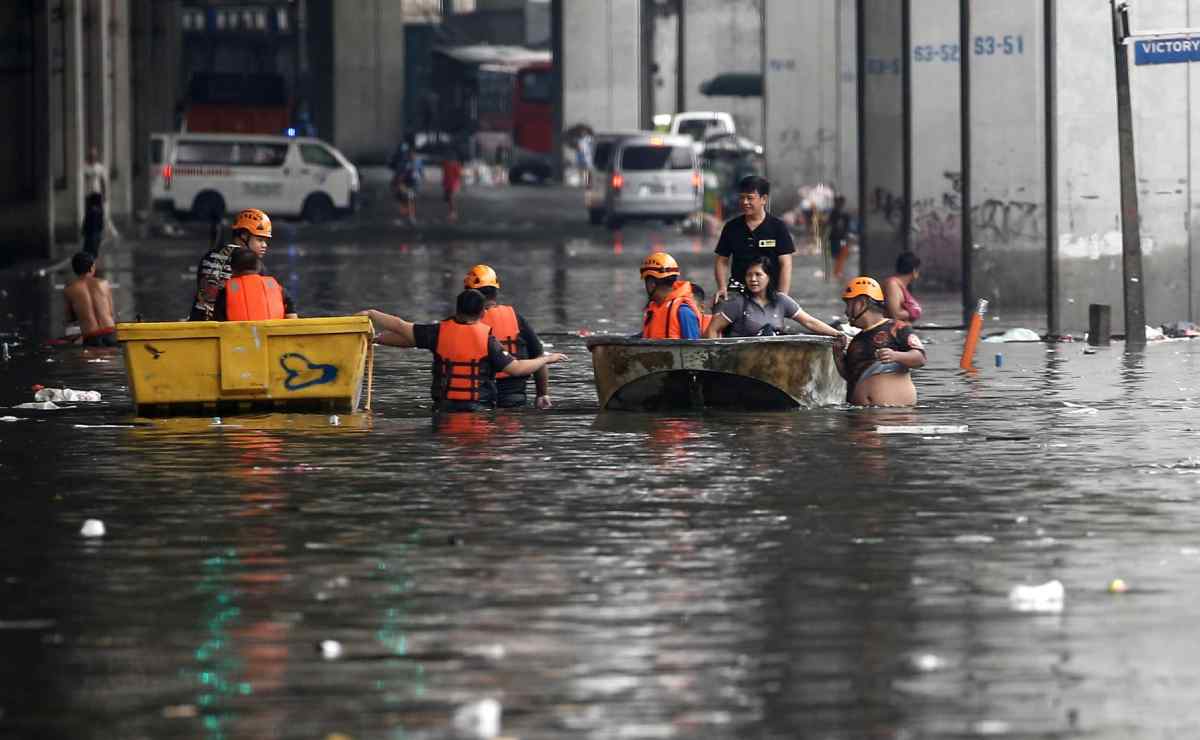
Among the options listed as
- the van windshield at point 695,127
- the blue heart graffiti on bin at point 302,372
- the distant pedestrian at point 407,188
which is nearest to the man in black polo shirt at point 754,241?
the blue heart graffiti on bin at point 302,372

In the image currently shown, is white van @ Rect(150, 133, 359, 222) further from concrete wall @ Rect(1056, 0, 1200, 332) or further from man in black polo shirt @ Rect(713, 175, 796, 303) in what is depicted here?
man in black polo shirt @ Rect(713, 175, 796, 303)

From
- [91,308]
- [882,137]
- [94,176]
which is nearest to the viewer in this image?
[91,308]

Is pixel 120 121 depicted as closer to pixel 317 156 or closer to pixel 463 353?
pixel 317 156

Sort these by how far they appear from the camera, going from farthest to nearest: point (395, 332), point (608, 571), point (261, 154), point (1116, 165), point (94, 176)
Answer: point (261, 154) → point (94, 176) → point (1116, 165) → point (395, 332) → point (608, 571)

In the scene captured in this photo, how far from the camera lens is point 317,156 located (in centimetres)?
5659

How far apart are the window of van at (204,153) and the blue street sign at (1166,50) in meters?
34.4

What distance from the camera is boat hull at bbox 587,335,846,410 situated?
56.2 feet

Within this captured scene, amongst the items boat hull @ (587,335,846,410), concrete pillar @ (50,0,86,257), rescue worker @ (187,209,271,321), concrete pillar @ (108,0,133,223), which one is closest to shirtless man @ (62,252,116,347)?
rescue worker @ (187,209,271,321)

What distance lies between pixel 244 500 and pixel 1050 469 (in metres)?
4.35

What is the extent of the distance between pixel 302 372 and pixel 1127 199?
9192mm

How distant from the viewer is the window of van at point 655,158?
54675mm

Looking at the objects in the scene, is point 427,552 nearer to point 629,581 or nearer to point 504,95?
point 629,581

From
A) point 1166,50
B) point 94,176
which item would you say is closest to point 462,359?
→ point 1166,50

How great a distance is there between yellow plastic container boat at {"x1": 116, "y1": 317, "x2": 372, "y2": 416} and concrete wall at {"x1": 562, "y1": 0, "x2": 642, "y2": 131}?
216 ft
